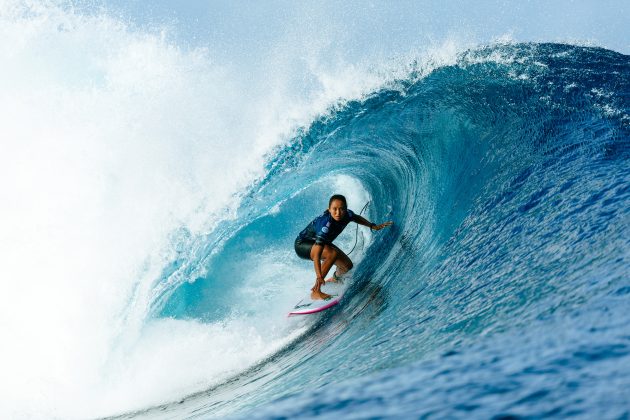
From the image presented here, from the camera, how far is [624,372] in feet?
6.37

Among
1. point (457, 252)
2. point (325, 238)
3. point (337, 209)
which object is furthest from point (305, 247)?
point (457, 252)

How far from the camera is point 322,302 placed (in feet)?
18.4

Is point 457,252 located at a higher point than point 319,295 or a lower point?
lower

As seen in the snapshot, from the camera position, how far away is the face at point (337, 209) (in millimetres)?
5223

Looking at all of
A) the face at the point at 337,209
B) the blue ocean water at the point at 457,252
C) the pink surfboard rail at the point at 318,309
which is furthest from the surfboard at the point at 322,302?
the face at the point at 337,209

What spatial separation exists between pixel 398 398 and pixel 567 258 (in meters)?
1.95

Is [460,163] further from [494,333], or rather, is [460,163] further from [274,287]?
[494,333]

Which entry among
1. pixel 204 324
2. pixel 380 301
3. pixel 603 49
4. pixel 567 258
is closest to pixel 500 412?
pixel 567 258

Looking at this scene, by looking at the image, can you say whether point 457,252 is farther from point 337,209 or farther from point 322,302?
point 322,302

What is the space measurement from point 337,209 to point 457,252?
3.99 feet

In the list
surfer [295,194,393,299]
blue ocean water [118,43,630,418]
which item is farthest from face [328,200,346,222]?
blue ocean water [118,43,630,418]

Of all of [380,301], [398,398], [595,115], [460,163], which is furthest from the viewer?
[460,163]

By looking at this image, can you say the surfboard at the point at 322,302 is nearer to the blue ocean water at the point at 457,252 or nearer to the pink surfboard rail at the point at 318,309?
the pink surfboard rail at the point at 318,309

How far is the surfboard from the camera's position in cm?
558
